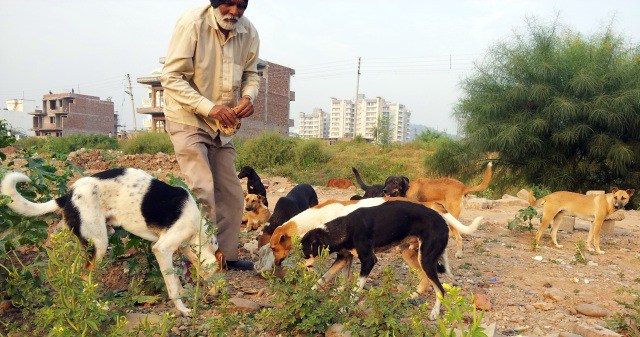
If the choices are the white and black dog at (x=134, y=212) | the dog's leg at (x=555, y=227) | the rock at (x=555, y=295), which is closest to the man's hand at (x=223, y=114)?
the white and black dog at (x=134, y=212)

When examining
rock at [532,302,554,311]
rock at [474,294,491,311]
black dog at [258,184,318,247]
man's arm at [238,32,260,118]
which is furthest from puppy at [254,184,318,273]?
rock at [532,302,554,311]

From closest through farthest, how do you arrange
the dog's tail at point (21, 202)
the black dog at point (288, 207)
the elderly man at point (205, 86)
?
the dog's tail at point (21, 202)
the elderly man at point (205, 86)
the black dog at point (288, 207)

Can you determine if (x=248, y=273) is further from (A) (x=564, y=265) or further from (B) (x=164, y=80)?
(A) (x=564, y=265)

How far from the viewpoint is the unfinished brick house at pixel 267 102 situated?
4056 centimetres

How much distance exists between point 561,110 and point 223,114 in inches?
578

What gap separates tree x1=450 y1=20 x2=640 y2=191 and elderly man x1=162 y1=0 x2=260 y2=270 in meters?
13.8

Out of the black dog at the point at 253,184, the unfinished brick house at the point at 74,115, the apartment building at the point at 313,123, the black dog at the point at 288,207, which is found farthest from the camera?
the apartment building at the point at 313,123

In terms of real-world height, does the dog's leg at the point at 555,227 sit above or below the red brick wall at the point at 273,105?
below

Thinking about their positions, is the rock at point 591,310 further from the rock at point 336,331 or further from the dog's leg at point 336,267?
the rock at point 336,331

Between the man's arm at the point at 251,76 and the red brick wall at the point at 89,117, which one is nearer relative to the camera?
the man's arm at the point at 251,76

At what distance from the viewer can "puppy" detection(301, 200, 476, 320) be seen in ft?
13.5

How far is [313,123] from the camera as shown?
13112cm

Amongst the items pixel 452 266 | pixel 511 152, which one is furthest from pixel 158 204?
pixel 511 152

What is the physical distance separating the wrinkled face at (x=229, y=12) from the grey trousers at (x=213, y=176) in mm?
951
